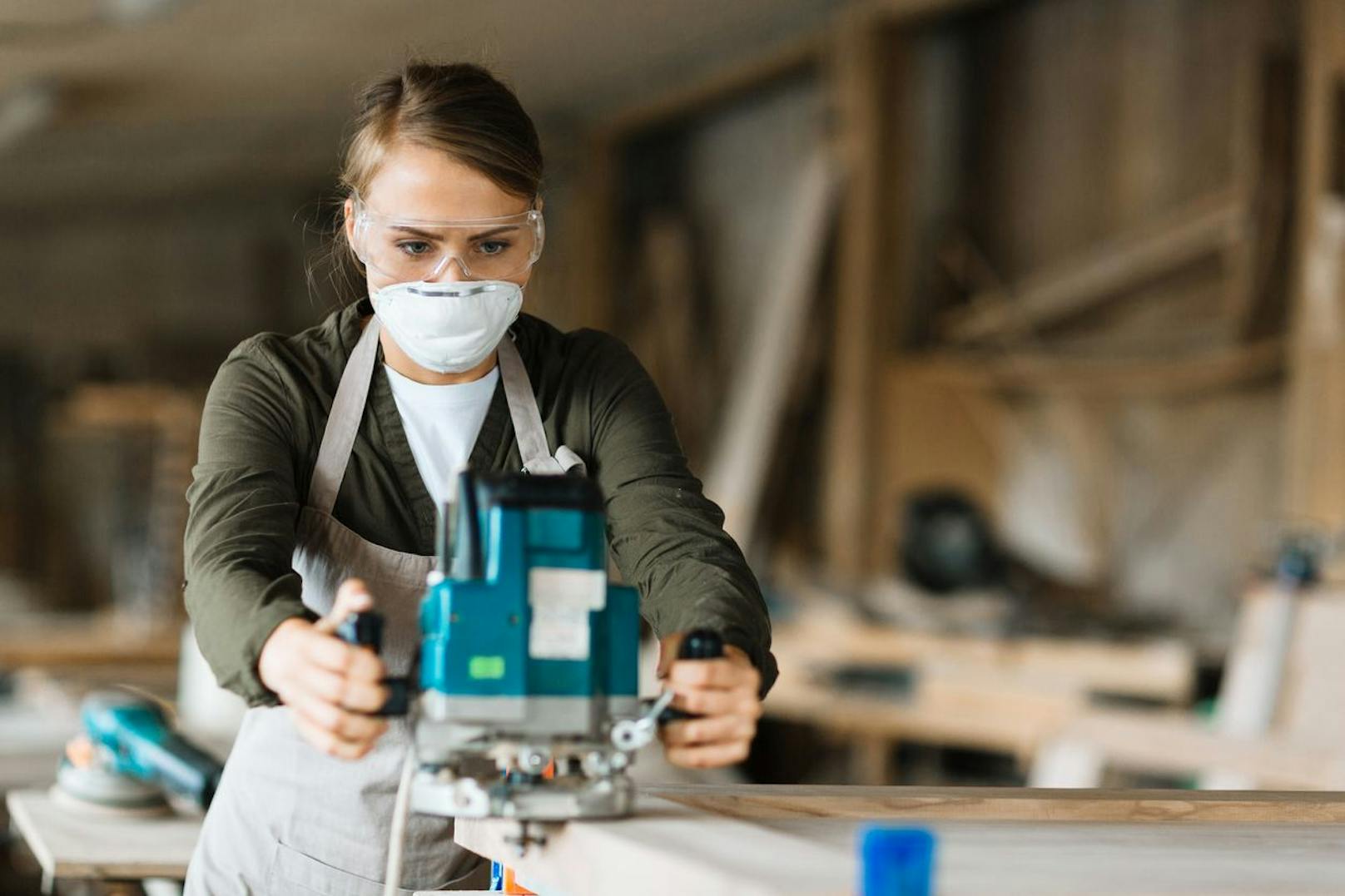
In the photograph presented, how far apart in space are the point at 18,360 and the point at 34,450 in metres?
0.64

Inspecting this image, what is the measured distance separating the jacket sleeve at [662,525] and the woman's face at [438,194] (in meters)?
0.24

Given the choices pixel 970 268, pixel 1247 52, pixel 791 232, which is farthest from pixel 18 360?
pixel 1247 52

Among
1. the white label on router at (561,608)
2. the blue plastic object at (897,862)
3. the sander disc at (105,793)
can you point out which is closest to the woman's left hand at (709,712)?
the white label on router at (561,608)

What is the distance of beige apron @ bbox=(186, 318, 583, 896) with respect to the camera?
68.9 inches

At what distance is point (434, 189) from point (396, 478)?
317 millimetres

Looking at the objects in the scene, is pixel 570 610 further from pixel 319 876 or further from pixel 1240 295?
pixel 1240 295

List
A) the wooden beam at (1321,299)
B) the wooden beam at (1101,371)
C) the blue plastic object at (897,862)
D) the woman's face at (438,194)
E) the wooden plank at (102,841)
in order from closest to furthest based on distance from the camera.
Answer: the blue plastic object at (897,862), the woman's face at (438,194), the wooden plank at (102,841), the wooden beam at (1321,299), the wooden beam at (1101,371)

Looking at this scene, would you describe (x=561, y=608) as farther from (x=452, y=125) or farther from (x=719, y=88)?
(x=719, y=88)

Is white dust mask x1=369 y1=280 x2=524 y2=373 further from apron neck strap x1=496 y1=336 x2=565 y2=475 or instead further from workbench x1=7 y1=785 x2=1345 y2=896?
workbench x1=7 y1=785 x2=1345 y2=896

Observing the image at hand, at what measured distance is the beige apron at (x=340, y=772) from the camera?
1.75 m

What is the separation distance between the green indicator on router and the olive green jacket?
0.20m

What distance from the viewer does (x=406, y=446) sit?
1.76 metres

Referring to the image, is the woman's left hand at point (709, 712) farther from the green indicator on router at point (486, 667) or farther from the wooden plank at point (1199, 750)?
the wooden plank at point (1199, 750)

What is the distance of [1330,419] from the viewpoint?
492 cm
